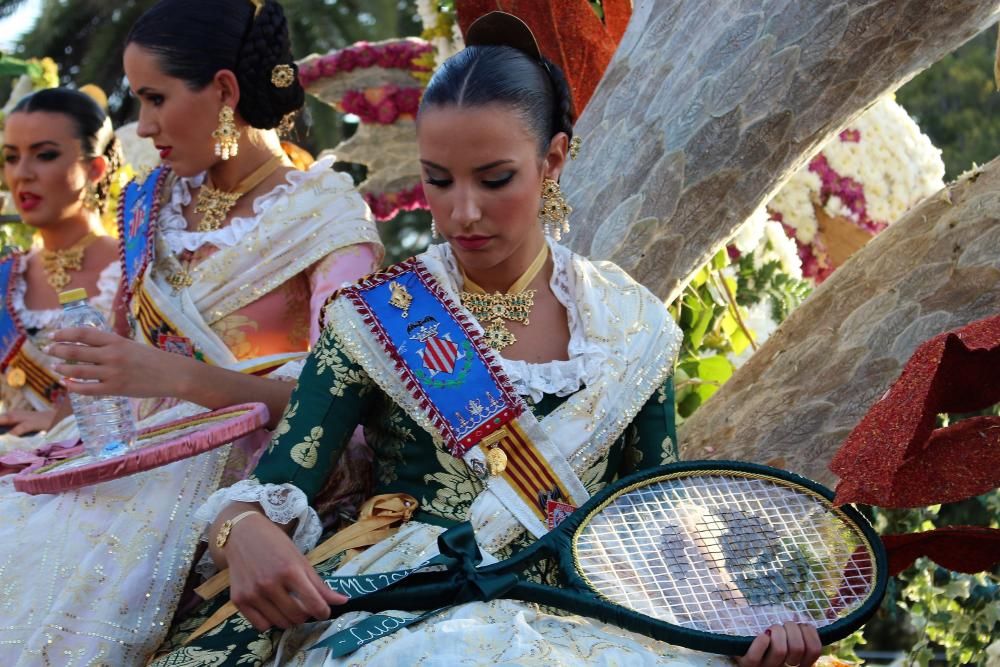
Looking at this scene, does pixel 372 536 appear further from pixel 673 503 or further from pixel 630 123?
pixel 630 123

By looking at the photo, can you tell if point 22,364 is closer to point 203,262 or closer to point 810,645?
point 203,262

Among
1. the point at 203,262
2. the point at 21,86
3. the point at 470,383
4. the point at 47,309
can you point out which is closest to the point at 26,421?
the point at 47,309

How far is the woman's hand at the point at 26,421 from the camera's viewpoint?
4711 millimetres

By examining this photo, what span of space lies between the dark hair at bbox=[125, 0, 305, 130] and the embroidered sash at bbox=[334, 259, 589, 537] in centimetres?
98

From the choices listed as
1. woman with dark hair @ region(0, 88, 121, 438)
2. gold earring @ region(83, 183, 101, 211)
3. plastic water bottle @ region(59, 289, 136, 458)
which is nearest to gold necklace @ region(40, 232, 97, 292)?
woman with dark hair @ region(0, 88, 121, 438)

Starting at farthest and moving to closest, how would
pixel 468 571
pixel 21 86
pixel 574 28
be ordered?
pixel 21 86
pixel 574 28
pixel 468 571

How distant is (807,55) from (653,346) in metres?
1.25

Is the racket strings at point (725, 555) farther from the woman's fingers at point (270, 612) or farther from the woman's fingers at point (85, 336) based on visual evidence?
the woman's fingers at point (85, 336)

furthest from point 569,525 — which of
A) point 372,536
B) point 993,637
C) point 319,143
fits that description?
point 319,143

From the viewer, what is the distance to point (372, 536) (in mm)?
2996

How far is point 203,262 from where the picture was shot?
3.71 metres

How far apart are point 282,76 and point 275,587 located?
163cm

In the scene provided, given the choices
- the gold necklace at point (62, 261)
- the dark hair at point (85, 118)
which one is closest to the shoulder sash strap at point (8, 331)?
the gold necklace at point (62, 261)

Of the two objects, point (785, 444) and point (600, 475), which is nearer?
point (600, 475)
